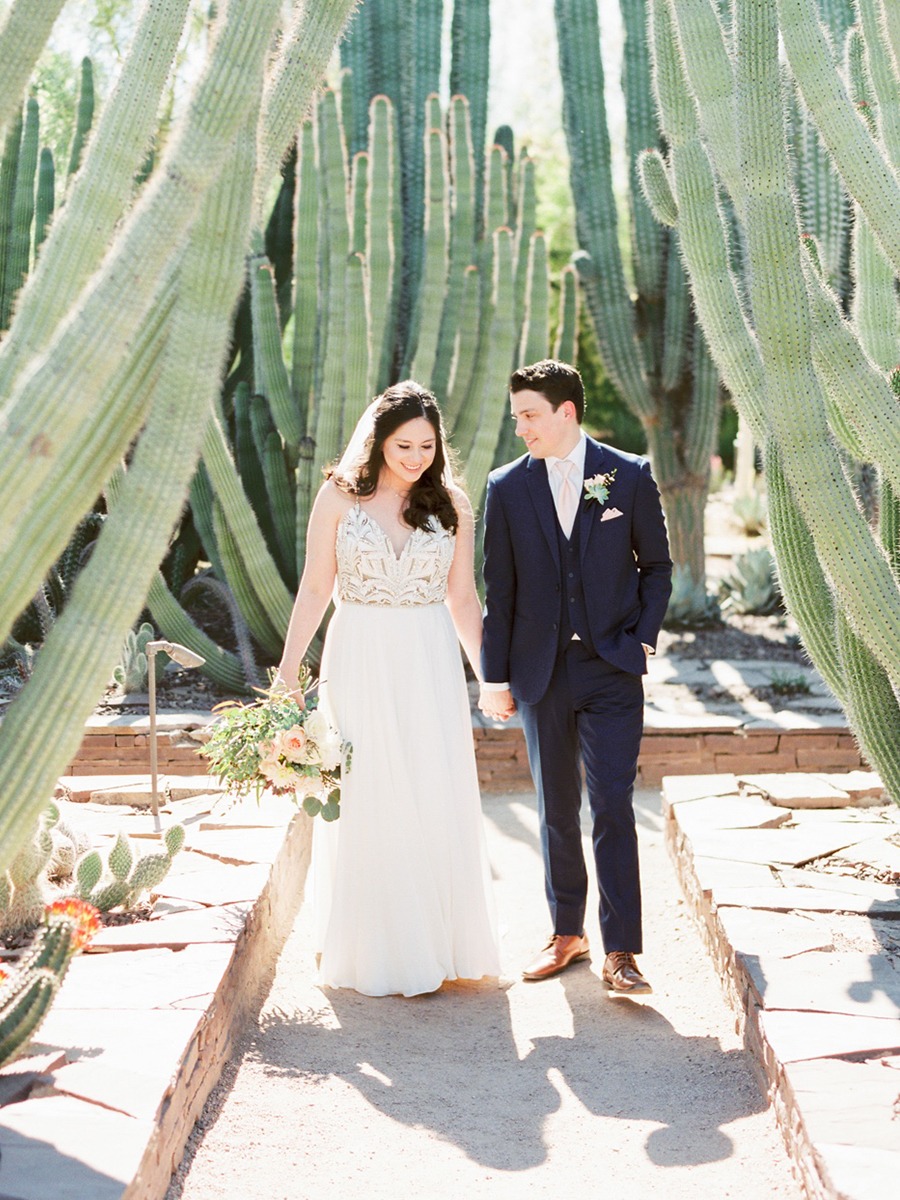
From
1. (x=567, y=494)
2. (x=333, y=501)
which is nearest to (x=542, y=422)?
(x=567, y=494)

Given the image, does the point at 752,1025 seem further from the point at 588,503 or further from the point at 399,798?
the point at 588,503

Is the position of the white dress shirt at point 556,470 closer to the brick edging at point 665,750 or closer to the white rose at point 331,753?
the white rose at point 331,753

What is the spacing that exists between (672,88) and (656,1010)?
12.2ft

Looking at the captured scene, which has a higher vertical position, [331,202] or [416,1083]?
[331,202]

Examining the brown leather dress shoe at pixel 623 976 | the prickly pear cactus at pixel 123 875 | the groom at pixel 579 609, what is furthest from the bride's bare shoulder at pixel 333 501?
the brown leather dress shoe at pixel 623 976

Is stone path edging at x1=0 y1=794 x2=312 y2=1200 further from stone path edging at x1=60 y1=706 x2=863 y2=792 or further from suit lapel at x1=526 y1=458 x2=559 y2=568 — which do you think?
stone path edging at x1=60 y1=706 x2=863 y2=792

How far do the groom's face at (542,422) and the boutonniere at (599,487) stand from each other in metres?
0.16

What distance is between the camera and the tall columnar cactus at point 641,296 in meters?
11.1

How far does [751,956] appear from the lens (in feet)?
14.3

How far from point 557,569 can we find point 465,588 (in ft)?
1.53

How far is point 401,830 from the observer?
16.1 feet

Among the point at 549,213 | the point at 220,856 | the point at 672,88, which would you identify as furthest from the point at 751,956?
the point at 549,213

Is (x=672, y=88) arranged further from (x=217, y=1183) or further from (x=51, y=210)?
(x=51, y=210)

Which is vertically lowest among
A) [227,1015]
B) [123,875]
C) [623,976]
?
[623,976]
